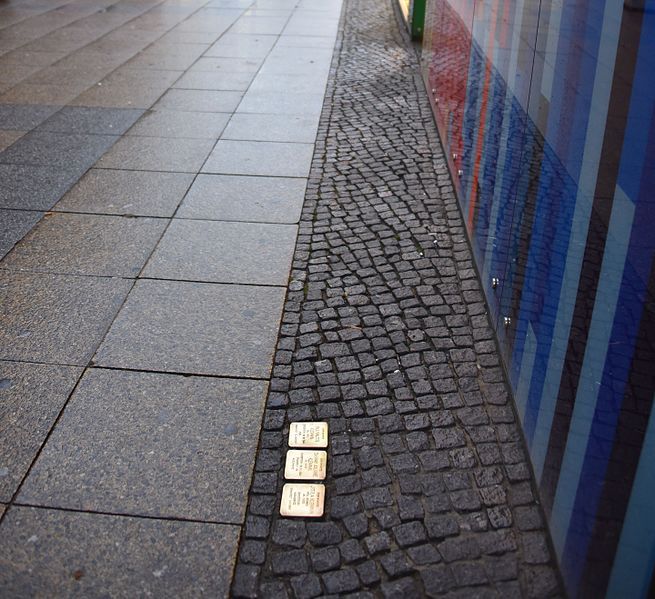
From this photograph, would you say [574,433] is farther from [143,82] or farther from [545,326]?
[143,82]

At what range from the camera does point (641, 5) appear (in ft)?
7.99

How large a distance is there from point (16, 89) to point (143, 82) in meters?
1.43

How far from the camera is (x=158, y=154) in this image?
7012mm

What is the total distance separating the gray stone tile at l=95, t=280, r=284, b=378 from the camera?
403cm

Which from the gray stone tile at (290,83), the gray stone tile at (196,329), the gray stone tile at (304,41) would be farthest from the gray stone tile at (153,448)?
the gray stone tile at (304,41)

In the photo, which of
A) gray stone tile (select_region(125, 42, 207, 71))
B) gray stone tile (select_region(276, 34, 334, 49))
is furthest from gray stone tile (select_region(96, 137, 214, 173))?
gray stone tile (select_region(276, 34, 334, 49))

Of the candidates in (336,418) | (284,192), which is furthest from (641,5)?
(284,192)

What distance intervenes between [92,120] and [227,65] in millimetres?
2910

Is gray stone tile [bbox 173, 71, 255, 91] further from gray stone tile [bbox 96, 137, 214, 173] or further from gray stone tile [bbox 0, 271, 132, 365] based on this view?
gray stone tile [bbox 0, 271, 132, 365]

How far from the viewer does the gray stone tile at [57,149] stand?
22.3ft

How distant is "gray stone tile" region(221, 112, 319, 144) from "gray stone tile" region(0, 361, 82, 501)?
160 inches

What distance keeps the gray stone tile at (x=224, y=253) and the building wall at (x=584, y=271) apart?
148 centimetres

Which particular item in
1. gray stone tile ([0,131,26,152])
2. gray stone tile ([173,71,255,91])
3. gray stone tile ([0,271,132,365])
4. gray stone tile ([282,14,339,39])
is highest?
gray stone tile ([0,271,132,365])

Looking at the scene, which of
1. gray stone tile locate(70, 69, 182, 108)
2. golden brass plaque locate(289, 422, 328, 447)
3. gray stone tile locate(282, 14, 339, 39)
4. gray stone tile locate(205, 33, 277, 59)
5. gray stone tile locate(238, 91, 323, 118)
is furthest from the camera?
gray stone tile locate(282, 14, 339, 39)
